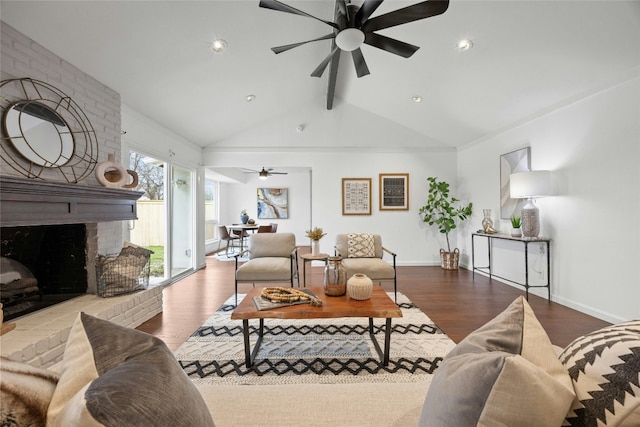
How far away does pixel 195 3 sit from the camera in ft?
8.21

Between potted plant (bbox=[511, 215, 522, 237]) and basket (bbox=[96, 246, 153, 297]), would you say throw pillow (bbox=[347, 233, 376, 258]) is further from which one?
basket (bbox=[96, 246, 153, 297])

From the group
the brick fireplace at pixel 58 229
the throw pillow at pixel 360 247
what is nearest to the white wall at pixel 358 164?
the throw pillow at pixel 360 247

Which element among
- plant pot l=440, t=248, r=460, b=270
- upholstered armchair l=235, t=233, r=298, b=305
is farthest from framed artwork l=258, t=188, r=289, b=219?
upholstered armchair l=235, t=233, r=298, b=305

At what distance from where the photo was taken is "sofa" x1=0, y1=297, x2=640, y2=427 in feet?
1.81

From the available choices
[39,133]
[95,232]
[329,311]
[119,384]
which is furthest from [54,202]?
[119,384]

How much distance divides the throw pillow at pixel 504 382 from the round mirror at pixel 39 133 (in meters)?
3.06

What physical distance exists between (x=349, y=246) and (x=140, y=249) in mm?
2469

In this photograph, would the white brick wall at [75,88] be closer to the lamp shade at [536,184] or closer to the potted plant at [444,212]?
the lamp shade at [536,184]

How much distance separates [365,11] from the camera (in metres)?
2.05

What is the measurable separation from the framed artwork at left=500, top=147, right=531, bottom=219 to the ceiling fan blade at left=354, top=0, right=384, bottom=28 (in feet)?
10.4

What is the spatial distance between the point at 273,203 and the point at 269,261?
6.41 metres

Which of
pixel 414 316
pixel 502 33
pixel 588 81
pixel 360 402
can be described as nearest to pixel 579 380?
pixel 360 402

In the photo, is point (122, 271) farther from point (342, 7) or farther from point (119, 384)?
point (342, 7)

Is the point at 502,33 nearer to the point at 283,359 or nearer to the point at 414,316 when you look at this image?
the point at 414,316
